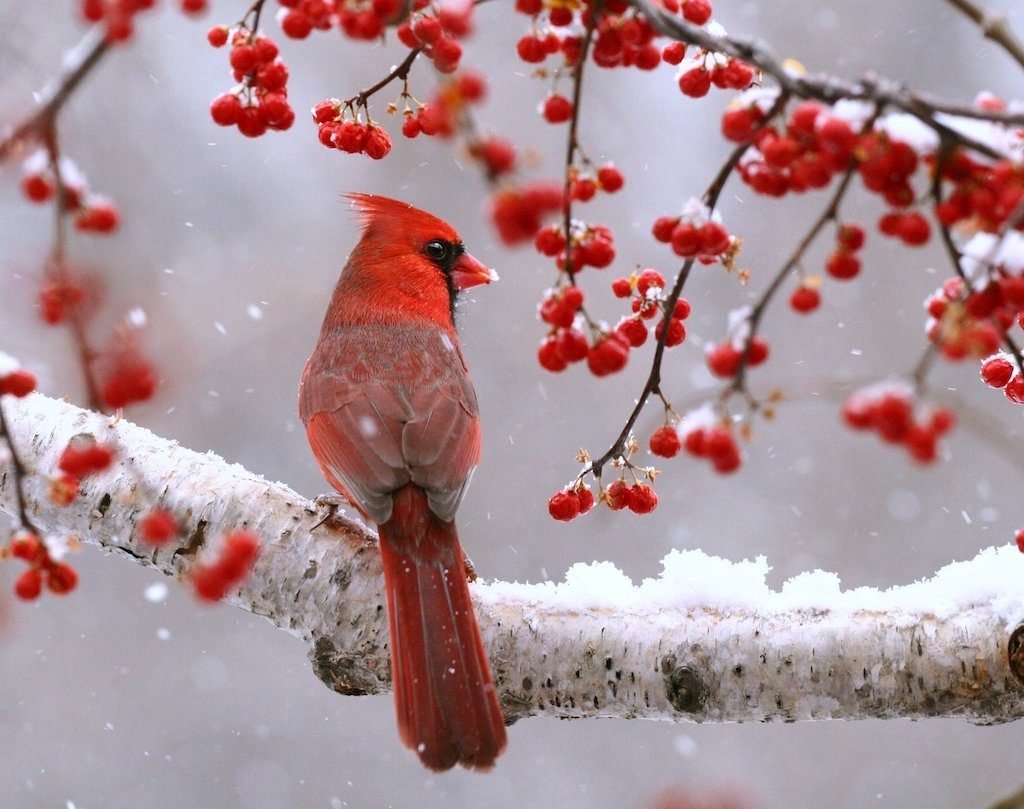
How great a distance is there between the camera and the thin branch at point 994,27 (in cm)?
85

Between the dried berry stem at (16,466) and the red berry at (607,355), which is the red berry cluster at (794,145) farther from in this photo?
the dried berry stem at (16,466)

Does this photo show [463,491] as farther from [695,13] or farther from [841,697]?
[695,13]

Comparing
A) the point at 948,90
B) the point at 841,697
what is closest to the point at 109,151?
the point at 841,697

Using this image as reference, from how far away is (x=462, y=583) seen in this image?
6.55 ft

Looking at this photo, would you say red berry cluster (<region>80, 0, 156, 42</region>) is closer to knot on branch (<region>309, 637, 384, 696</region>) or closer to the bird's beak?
knot on branch (<region>309, 637, 384, 696</region>)

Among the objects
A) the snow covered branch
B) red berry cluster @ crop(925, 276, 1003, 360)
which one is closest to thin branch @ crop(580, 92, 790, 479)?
red berry cluster @ crop(925, 276, 1003, 360)

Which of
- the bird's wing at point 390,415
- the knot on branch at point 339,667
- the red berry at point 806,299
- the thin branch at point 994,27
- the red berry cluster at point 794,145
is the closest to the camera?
the thin branch at point 994,27

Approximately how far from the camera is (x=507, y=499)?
18.0 feet

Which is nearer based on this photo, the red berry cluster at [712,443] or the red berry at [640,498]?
the red berry cluster at [712,443]


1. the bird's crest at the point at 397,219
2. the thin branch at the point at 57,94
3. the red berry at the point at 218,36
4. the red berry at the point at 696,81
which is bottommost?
the thin branch at the point at 57,94

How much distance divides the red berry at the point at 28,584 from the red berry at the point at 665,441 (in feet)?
2.53

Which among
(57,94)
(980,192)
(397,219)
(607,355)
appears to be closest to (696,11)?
(607,355)

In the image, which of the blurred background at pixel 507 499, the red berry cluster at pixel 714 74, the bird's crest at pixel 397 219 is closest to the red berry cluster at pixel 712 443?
the red berry cluster at pixel 714 74

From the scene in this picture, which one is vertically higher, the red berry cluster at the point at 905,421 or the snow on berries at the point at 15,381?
the snow on berries at the point at 15,381
